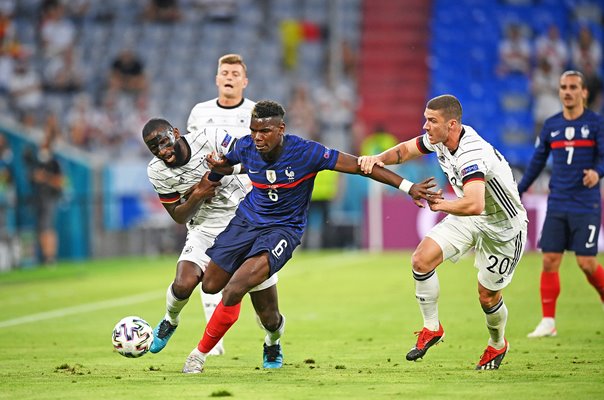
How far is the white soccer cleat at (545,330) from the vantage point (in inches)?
422

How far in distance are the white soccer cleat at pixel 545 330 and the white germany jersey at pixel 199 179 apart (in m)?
3.31

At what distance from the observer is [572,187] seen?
36.7 feet

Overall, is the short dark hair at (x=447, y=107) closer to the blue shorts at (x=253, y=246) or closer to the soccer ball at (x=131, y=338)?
the blue shorts at (x=253, y=246)

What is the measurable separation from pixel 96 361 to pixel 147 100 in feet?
59.7

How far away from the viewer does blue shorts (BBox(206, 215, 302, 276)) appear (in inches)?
328

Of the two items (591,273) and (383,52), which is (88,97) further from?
(591,273)

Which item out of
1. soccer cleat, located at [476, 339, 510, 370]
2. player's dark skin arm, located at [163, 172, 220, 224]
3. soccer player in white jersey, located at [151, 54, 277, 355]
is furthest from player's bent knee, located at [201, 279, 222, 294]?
soccer cleat, located at [476, 339, 510, 370]

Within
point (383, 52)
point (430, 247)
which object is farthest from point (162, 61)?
point (430, 247)

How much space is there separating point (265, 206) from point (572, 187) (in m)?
4.03

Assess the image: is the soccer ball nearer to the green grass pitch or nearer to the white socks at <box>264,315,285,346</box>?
the green grass pitch

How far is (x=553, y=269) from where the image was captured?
36.7 ft

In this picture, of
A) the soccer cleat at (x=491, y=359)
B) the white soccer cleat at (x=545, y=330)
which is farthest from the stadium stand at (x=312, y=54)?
the soccer cleat at (x=491, y=359)

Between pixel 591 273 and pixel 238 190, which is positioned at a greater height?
pixel 238 190

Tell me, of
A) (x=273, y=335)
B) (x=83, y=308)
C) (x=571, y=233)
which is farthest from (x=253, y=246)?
(x=83, y=308)
